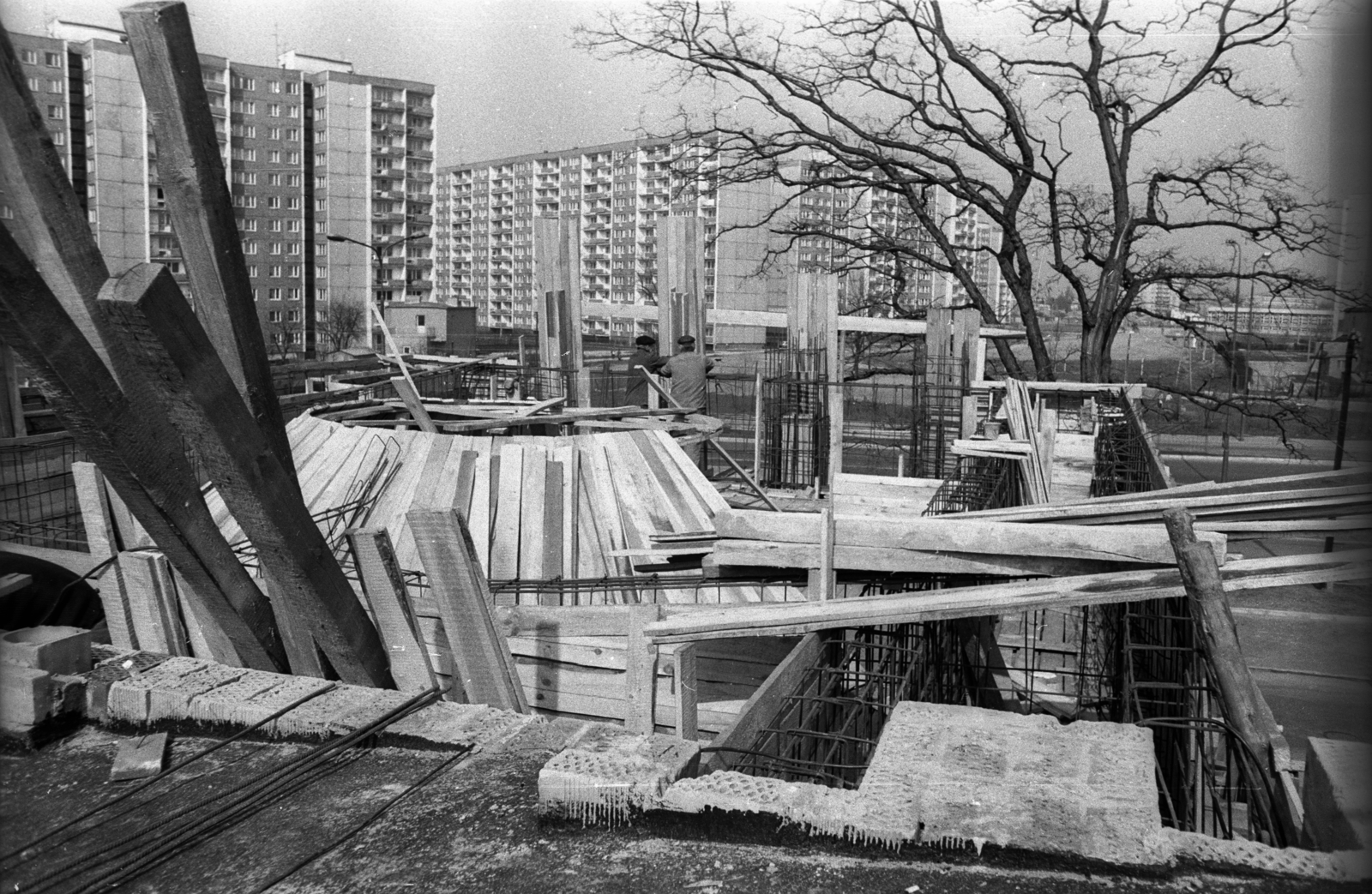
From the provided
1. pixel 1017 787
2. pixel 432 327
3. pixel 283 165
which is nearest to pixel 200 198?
pixel 1017 787

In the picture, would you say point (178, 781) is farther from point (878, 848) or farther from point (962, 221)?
point (962, 221)

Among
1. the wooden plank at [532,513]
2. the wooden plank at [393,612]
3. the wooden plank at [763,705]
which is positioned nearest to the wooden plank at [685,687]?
the wooden plank at [763,705]

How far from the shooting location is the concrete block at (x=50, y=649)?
161 inches

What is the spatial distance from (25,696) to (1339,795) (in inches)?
158

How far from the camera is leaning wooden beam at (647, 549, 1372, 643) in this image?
4.29m

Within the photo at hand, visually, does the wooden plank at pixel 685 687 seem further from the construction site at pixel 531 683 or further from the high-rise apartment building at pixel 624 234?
the high-rise apartment building at pixel 624 234

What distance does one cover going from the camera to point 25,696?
12.8 ft

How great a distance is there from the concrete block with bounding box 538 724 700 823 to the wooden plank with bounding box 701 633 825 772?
0.43m

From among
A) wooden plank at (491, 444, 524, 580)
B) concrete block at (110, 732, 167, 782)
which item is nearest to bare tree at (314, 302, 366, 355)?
wooden plank at (491, 444, 524, 580)

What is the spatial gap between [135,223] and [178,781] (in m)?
30.2

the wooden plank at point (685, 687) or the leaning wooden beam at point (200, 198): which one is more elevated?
the leaning wooden beam at point (200, 198)

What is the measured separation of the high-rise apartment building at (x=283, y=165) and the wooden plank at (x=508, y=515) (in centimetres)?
2043

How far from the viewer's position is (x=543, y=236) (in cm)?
1587

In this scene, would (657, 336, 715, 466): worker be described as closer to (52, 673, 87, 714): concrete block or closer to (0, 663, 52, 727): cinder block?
(52, 673, 87, 714): concrete block
